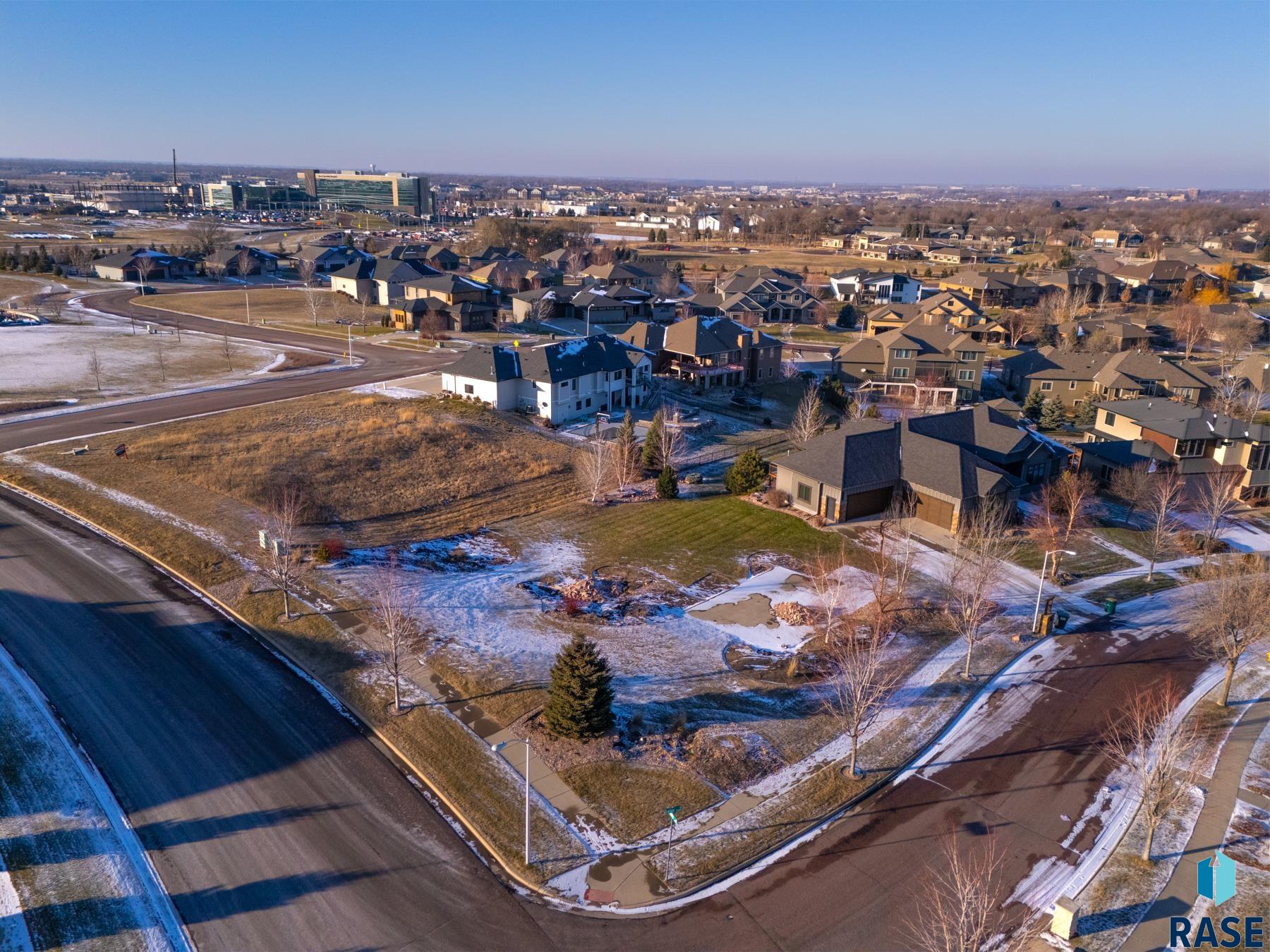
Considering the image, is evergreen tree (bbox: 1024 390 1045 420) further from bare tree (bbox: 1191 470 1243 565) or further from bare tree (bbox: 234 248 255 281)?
bare tree (bbox: 234 248 255 281)

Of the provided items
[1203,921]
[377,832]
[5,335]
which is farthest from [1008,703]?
[5,335]

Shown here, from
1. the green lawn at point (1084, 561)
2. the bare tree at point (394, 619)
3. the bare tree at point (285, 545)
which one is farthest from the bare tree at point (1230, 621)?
the bare tree at point (285, 545)

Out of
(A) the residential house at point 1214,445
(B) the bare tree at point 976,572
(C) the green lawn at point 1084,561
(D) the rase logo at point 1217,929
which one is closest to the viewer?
(D) the rase logo at point 1217,929

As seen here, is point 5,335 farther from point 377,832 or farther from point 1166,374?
point 1166,374

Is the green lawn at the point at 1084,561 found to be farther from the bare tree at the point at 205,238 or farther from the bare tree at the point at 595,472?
the bare tree at the point at 205,238

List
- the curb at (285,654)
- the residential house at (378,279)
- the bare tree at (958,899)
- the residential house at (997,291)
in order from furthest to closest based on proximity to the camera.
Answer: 1. the residential house at (997,291)
2. the residential house at (378,279)
3. the curb at (285,654)
4. the bare tree at (958,899)

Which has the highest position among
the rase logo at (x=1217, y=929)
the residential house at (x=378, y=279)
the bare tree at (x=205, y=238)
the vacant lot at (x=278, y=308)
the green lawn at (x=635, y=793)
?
the bare tree at (x=205, y=238)

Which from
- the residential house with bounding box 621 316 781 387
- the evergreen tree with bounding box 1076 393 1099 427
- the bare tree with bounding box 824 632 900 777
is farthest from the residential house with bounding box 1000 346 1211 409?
the bare tree with bounding box 824 632 900 777
